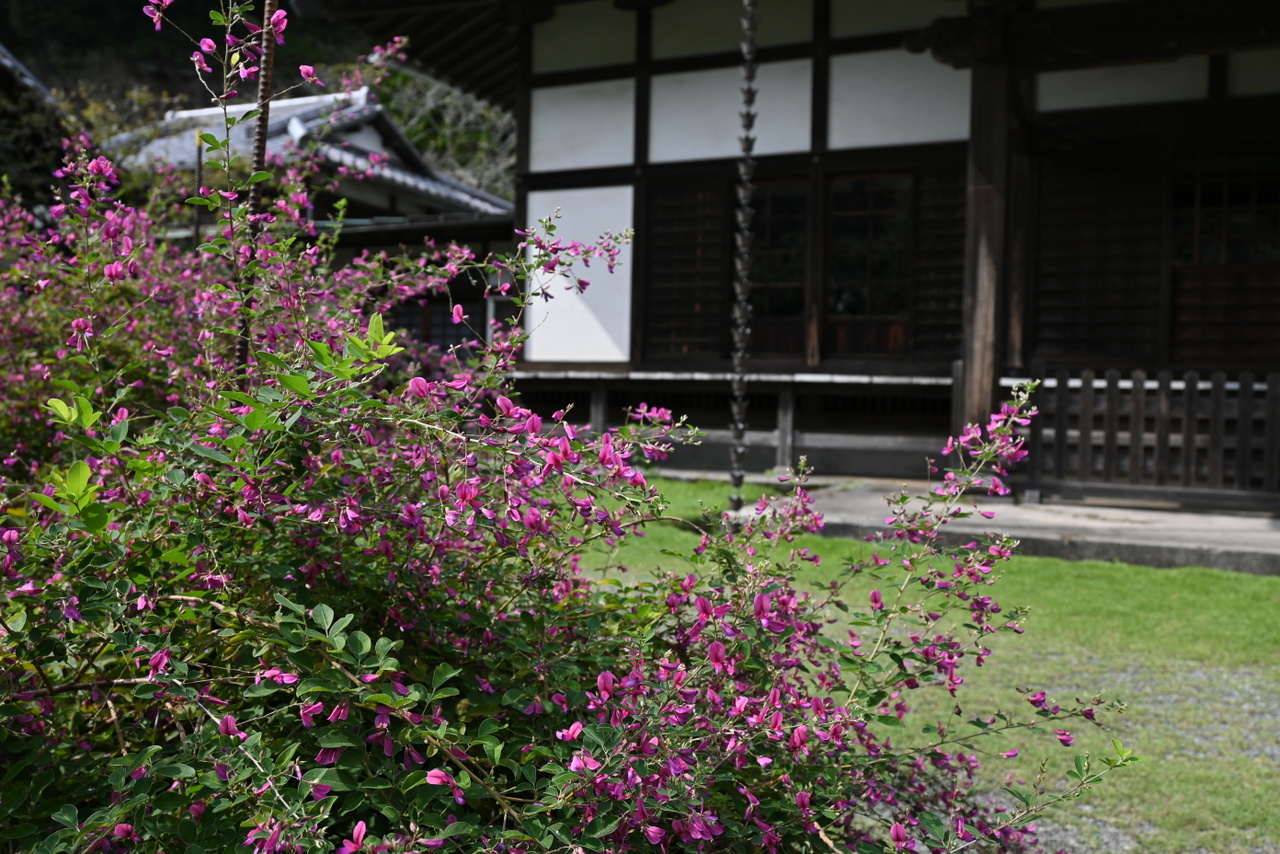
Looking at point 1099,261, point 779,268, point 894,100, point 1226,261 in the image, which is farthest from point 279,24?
point 1226,261

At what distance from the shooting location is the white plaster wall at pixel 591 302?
35.0ft

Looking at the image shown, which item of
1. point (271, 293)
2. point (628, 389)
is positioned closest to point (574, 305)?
point (628, 389)

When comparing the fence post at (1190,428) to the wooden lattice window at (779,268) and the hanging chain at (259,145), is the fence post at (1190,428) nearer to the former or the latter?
the wooden lattice window at (779,268)

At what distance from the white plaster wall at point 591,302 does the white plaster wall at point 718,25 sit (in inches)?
57.3

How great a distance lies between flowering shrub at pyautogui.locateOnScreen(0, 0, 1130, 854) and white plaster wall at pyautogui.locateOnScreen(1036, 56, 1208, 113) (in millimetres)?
8241

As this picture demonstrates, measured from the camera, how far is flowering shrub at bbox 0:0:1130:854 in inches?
54.3

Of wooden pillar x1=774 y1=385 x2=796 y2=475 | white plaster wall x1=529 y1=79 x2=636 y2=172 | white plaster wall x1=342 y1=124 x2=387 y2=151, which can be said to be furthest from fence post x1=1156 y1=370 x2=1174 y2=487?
white plaster wall x1=342 y1=124 x2=387 y2=151

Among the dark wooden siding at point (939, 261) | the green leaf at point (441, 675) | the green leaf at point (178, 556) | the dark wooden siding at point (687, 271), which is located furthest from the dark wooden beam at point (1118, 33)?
the green leaf at point (441, 675)

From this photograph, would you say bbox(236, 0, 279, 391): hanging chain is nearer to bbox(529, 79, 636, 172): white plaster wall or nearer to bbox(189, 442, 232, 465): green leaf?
bbox(189, 442, 232, 465): green leaf

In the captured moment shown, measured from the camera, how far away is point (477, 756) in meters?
1.63

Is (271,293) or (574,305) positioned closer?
(271,293)

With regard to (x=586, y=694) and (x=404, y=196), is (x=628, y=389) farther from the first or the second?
(x=404, y=196)

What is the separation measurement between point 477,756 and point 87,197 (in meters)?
1.30

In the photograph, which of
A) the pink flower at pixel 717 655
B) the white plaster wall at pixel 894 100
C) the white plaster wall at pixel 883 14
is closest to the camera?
the pink flower at pixel 717 655
